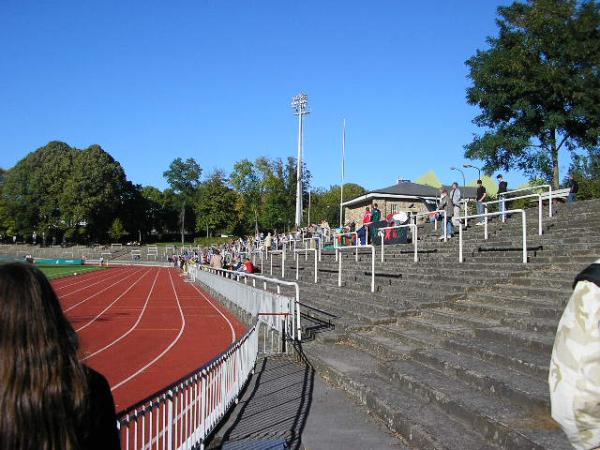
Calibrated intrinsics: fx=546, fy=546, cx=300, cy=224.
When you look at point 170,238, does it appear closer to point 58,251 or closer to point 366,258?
point 58,251

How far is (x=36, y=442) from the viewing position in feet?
5.47

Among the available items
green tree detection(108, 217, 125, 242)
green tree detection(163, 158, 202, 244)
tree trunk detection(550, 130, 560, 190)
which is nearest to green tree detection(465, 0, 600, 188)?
tree trunk detection(550, 130, 560, 190)

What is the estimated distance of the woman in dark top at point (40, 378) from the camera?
1.66m

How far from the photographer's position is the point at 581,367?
5.97 feet

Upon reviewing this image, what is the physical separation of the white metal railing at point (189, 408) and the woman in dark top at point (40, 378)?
1.36m

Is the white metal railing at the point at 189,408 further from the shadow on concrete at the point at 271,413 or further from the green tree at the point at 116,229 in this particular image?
the green tree at the point at 116,229

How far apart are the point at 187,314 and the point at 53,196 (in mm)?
83387

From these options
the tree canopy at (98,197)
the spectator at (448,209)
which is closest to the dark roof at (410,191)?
the spectator at (448,209)

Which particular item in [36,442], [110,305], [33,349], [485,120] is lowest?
[110,305]

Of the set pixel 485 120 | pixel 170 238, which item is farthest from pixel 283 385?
pixel 170 238

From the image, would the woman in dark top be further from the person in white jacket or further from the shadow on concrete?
the shadow on concrete

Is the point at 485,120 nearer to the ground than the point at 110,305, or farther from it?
farther from it

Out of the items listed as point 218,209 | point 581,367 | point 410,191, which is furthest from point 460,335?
point 218,209

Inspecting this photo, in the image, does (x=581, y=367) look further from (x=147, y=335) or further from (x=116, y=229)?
(x=116, y=229)
